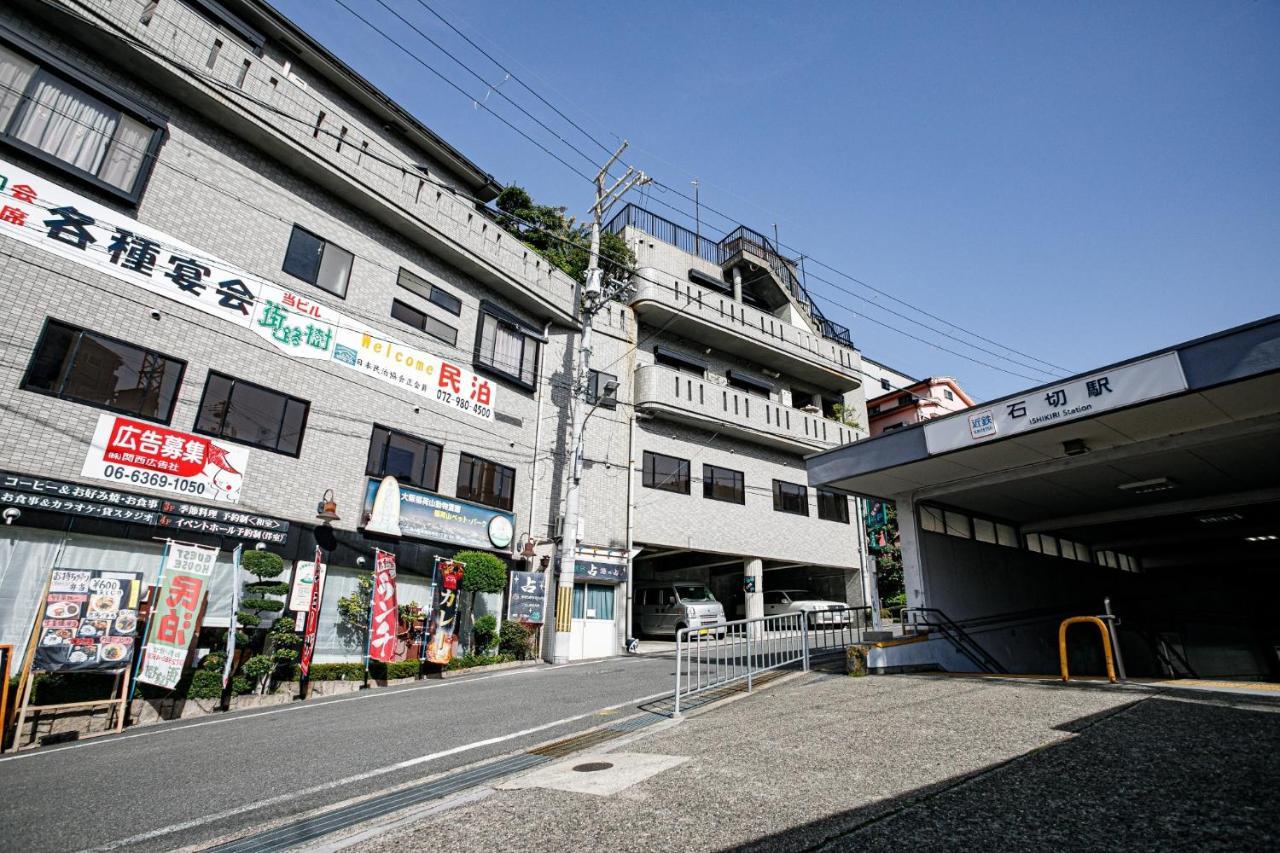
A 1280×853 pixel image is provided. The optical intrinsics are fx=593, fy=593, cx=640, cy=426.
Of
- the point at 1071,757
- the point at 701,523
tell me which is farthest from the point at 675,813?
the point at 701,523

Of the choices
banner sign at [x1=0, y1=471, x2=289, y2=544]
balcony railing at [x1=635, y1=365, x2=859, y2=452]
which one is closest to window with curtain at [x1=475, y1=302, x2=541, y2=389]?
balcony railing at [x1=635, y1=365, x2=859, y2=452]

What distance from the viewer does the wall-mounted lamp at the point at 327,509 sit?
501 inches

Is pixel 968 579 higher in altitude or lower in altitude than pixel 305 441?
lower

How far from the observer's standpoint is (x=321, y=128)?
14320 millimetres

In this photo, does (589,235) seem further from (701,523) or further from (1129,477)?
(1129,477)

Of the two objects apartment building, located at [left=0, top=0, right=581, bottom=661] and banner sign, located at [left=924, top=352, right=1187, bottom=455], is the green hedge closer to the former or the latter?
apartment building, located at [left=0, top=0, right=581, bottom=661]

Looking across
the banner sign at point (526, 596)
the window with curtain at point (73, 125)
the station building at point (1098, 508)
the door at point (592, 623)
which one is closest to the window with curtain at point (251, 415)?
the window with curtain at point (73, 125)

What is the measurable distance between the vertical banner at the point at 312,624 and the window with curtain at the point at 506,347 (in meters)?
7.52

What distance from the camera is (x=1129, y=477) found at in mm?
12211

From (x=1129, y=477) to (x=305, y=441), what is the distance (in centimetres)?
1765

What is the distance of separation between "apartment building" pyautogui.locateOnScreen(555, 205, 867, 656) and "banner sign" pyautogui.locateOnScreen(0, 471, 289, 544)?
→ 9.05 m

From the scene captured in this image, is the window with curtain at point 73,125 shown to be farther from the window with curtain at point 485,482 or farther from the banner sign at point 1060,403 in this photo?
the banner sign at point 1060,403

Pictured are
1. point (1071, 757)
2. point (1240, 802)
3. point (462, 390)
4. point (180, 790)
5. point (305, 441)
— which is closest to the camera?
point (1240, 802)

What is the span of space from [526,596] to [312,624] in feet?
18.5
